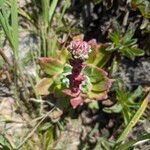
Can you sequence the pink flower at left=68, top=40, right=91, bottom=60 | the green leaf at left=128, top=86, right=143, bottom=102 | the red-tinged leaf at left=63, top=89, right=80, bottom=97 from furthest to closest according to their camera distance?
the green leaf at left=128, top=86, right=143, bottom=102 < the red-tinged leaf at left=63, top=89, right=80, bottom=97 < the pink flower at left=68, top=40, right=91, bottom=60

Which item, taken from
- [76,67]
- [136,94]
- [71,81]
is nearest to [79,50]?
[76,67]

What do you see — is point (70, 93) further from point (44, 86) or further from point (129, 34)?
point (129, 34)

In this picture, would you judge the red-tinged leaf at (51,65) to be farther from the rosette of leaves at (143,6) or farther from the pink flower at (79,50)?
the rosette of leaves at (143,6)

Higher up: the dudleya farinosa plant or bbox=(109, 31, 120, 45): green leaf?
bbox=(109, 31, 120, 45): green leaf

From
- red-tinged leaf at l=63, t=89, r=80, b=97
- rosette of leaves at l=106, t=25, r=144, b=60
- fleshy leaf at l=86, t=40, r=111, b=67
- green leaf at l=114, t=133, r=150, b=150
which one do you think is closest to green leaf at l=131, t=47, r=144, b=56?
rosette of leaves at l=106, t=25, r=144, b=60

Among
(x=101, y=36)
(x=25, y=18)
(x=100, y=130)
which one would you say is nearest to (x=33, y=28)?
(x=25, y=18)

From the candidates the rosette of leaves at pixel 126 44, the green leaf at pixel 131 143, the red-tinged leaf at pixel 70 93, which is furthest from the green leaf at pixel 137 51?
the green leaf at pixel 131 143

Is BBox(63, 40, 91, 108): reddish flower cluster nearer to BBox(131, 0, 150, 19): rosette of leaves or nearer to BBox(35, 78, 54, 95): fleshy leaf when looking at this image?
BBox(35, 78, 54, 95): fleshy leaf
